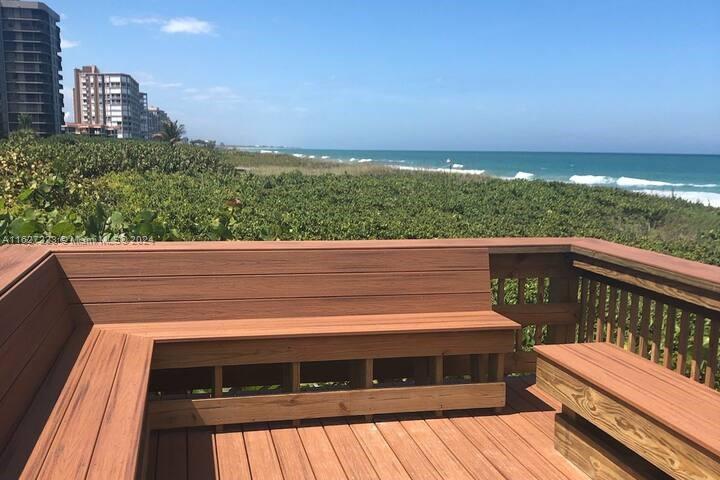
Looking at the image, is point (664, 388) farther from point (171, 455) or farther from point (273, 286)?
point (171, 455)

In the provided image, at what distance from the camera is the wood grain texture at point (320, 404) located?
3.00 metres

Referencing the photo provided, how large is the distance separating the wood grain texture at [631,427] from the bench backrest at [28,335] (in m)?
2.09

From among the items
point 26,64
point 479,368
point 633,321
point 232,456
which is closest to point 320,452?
point 232,456

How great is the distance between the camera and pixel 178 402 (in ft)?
9.82

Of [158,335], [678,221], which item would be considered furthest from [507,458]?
[678,221]

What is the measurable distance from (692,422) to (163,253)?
2.37m

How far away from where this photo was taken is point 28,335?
2.22 m

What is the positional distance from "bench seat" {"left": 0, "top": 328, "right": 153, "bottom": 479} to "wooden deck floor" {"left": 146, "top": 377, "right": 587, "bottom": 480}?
1.61 ft

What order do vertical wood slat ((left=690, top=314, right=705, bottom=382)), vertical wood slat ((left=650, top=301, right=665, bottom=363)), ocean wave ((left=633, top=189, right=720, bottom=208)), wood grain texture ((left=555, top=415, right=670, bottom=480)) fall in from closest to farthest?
wood grain texture ((left=555, top=415, right=670, bottom=480)) → vertical wood slat ((left=690, top=314, right=705, bottom=382)) → vertical wood slat ((left=650, top=301, right=665, bottom=363)) → ocean wave ((left=633, top=189, right=720, bottom=208))

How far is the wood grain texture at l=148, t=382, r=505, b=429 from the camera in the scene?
3.00 m

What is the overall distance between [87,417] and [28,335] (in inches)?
17.4

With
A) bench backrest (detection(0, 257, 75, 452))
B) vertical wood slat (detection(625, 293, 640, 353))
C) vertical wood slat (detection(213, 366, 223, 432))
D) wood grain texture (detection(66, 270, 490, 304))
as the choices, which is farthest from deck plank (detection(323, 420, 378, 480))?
vertical wood slat (detection(625, 293, 640, 353))

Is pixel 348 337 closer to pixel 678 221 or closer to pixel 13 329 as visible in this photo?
pixel 13 329

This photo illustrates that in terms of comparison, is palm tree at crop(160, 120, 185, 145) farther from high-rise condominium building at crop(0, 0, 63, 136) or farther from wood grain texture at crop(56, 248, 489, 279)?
wood grain texture at crop(56, 248, 489, 279)
